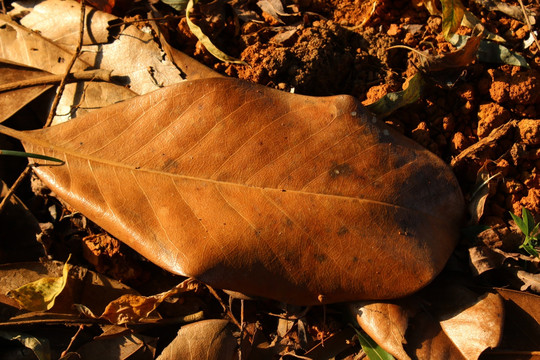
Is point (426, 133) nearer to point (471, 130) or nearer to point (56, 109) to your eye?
point (471, 130)

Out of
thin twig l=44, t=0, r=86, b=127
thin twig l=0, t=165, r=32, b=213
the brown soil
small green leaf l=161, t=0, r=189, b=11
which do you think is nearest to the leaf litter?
the brown soil

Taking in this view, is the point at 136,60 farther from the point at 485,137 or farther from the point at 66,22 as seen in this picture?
the point at 485,137

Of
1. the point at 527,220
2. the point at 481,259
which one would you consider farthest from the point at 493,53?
the point at 481,259

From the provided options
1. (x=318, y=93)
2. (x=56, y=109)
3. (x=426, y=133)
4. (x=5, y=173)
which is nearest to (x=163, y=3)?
(x=56, y=109)

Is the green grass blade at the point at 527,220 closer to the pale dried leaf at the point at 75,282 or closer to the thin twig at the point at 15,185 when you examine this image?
the pale dried leaf at the point at 75,282

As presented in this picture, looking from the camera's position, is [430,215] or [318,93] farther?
[318,93]

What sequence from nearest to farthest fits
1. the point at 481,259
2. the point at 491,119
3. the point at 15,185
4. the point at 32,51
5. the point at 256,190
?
the point at 256,190 → the point at 481,259 → the point at 15,185 → the point at 491,119 → the point at 32,51
